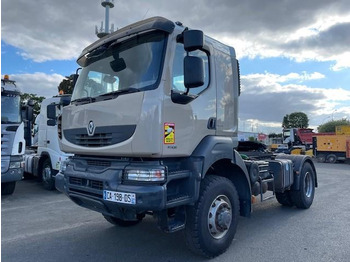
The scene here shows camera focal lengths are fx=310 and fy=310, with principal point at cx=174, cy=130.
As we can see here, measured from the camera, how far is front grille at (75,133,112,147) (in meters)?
3.79

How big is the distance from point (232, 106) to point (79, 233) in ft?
10.6

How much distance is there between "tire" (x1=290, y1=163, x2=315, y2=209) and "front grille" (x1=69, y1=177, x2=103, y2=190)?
4654mm

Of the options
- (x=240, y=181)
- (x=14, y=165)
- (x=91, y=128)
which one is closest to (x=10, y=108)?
(x=14, y=165)

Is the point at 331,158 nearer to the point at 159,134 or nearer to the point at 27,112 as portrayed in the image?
the point at 27,112

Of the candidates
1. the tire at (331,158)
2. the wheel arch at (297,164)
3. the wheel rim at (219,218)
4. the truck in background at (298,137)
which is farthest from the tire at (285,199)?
the truck in background at (298,137)

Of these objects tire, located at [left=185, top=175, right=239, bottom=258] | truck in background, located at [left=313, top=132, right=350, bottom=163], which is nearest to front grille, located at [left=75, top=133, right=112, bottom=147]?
tire, located at [left=185, top=175, right=239, bottom=258]

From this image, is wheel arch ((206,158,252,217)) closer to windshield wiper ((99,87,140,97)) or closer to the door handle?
the door handle

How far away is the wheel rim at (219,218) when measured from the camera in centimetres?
407

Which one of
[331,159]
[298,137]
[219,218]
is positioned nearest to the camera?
[219,218]

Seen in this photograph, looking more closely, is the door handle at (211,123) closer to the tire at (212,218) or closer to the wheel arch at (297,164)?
the tire at (212,218)

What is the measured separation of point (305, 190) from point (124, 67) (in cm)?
520

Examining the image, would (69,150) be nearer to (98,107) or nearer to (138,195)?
(98,107)

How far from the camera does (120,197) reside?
340cm

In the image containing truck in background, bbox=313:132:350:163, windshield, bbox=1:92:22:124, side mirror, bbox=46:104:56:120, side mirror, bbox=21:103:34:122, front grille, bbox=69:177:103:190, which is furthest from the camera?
truck in background, bbox=313:132:350:163
